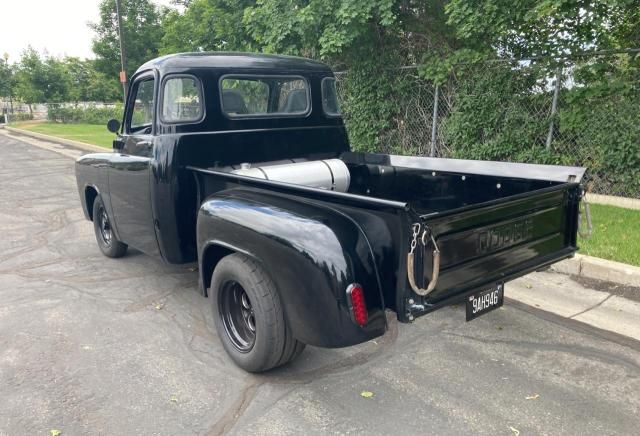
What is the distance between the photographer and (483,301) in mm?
2984

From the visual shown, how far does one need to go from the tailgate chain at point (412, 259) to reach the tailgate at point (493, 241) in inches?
0.5

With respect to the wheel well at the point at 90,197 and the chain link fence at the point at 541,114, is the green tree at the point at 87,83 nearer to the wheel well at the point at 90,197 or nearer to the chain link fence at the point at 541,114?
the chain link fence at the point at 541,114

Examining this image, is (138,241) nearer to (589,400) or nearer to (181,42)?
(589,400)

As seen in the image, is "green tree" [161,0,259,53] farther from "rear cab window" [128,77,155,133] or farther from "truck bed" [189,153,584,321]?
"truck bed" [189,153,584,321]

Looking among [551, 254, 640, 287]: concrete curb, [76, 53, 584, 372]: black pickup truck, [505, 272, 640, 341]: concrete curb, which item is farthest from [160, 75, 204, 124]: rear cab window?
[551, 254, 640, 287]: concrete curb

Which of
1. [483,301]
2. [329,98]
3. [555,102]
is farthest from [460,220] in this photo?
[555,102]

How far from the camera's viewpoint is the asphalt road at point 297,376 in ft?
9.17

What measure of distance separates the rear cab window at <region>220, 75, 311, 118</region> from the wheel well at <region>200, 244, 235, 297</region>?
1302 mm

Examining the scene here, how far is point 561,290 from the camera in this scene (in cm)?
456

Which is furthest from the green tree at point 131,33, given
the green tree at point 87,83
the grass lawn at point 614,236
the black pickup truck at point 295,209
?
the grass lawn at point 614,236

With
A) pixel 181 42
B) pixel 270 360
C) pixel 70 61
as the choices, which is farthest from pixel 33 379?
pixel 70 61

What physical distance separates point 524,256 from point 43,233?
6.08 m

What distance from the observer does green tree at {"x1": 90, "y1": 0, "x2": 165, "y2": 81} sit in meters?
32.9

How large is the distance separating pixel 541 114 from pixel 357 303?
248 inches
